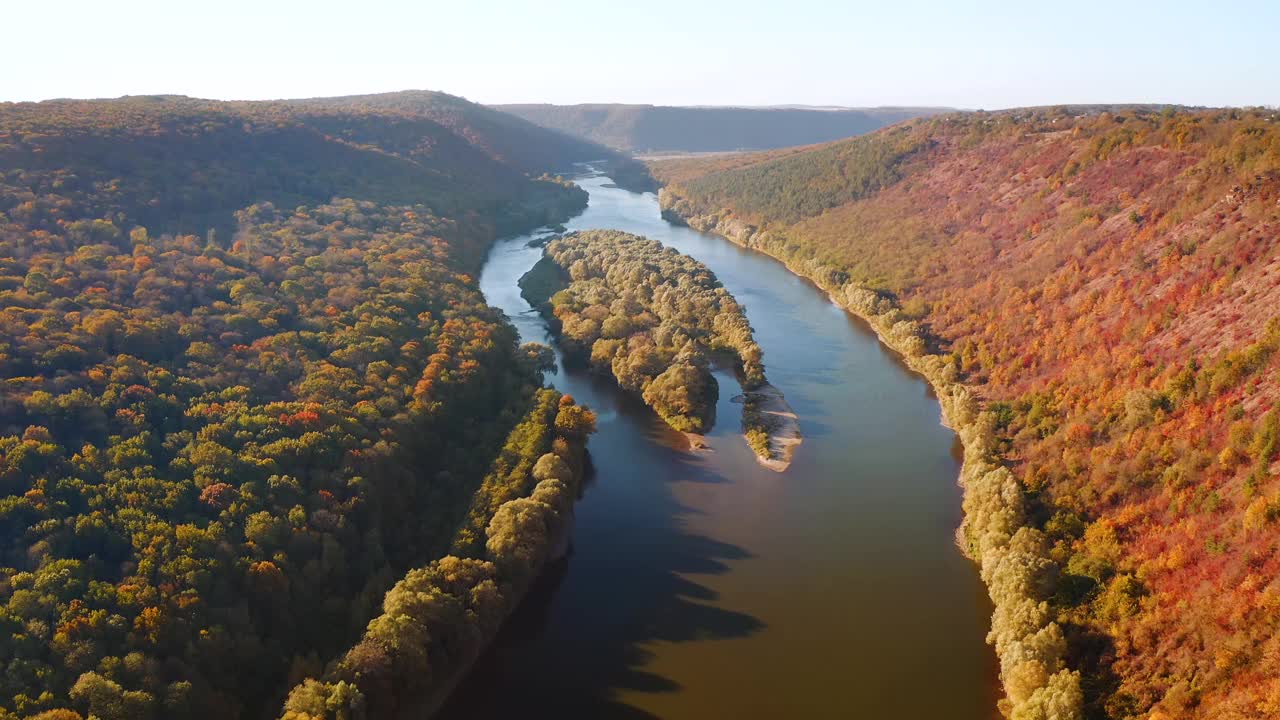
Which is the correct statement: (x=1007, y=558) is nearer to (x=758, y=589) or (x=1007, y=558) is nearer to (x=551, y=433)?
(x=758, y=589)

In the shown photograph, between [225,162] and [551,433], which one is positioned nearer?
[551,433]

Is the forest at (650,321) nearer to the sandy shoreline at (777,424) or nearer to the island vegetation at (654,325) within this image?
the island vegetation at (654,325)

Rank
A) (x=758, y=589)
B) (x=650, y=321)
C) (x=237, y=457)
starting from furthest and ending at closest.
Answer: (x=650, y=321) → (x=237, y=457) → (x=758, y=589)

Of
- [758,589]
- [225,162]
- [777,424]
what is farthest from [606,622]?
[225,162]

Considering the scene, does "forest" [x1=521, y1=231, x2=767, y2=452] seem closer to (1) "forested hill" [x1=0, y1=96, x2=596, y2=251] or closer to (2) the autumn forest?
(2) the autumn forest

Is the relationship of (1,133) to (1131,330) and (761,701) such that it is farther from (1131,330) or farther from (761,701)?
(1131,330)

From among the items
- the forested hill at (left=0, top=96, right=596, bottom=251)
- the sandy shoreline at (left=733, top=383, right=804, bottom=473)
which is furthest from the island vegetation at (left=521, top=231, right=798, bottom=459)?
the forested hill at (left=0, top=96, right=596, bottom=251)

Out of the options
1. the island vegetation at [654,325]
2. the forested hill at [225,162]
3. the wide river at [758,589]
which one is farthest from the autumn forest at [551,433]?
the forested hill at [225,162]

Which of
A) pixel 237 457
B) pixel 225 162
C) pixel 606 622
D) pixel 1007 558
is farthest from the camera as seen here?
pixel 225 162
